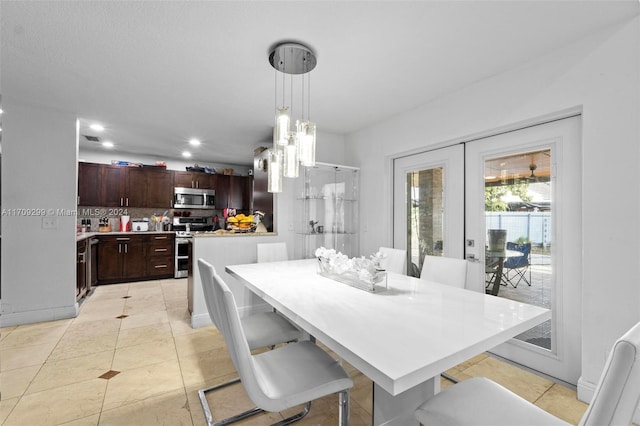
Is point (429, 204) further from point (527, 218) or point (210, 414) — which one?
point (210, 414)

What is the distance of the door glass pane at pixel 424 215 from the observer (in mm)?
3061

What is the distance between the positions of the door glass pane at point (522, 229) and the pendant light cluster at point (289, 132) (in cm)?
169

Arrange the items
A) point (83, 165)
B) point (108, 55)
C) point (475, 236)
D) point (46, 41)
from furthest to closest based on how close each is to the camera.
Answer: point (83, 165) → point (475, 236) → point (108, 55) → point (46, 41)

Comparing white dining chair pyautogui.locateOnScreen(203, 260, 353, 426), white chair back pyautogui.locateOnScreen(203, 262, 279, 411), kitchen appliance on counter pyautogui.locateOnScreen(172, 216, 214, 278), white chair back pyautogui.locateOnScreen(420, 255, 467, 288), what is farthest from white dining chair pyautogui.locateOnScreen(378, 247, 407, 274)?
kitchen appliance on counter pyautogui.locateOnScreen(172, 216, 214, 278)

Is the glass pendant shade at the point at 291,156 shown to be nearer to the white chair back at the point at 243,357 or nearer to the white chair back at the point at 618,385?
the white chair back at the point at 243,357

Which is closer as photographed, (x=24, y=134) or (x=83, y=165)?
(x=24, y=134)

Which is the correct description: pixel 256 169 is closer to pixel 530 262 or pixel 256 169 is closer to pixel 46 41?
pixel 46 41

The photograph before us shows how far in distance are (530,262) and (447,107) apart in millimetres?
1549

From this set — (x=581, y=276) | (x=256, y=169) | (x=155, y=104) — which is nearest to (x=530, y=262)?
(x=581, y=276)

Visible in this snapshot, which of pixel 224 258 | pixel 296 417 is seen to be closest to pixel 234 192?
pixel 224 258

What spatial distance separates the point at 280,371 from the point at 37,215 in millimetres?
3481

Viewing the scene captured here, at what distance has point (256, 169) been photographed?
4414 mm

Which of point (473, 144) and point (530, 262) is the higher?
point (473, 144)

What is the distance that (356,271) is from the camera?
2033 mm
